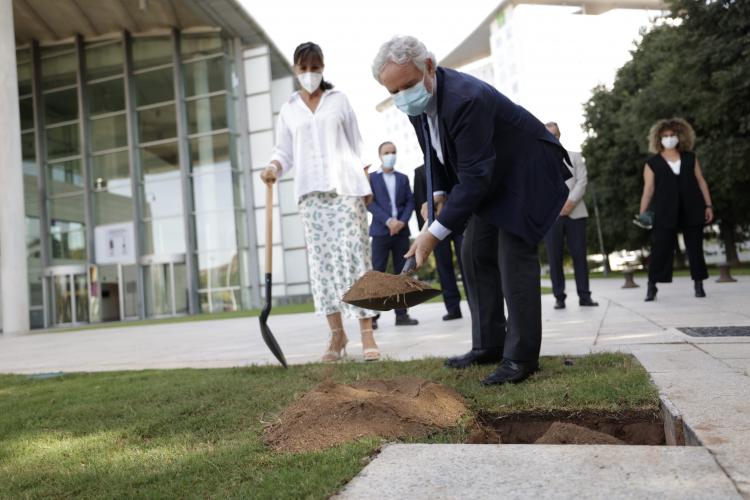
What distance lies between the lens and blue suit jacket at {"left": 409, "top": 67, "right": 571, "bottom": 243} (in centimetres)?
268

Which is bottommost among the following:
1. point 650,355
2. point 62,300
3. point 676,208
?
point 650,355

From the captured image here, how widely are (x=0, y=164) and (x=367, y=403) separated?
17.8 metres

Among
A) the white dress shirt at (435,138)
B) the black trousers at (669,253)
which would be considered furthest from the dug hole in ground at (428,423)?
the black trousers at (669,253)

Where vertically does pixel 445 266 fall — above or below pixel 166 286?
above

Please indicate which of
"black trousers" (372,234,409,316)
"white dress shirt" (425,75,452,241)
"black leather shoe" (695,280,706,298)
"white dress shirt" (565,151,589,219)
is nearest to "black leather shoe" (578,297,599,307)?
"white dress shirt" (565,151,589,219)

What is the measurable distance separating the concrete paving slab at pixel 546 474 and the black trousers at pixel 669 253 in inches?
232

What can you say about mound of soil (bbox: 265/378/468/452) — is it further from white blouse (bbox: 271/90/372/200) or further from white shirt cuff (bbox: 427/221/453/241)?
white blouse (bbox: 271/90/372/200)

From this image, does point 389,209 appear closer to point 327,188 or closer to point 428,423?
point 327,188

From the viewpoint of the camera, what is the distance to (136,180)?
80.3 feet

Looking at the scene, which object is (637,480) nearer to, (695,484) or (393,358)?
(695,484)

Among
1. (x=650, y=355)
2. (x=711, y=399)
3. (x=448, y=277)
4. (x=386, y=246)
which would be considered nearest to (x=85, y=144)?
(x=386, y=246)

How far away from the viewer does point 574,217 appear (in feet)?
23.6

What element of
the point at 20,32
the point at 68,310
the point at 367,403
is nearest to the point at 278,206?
the point at 68,310

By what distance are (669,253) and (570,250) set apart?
3.63 ft
